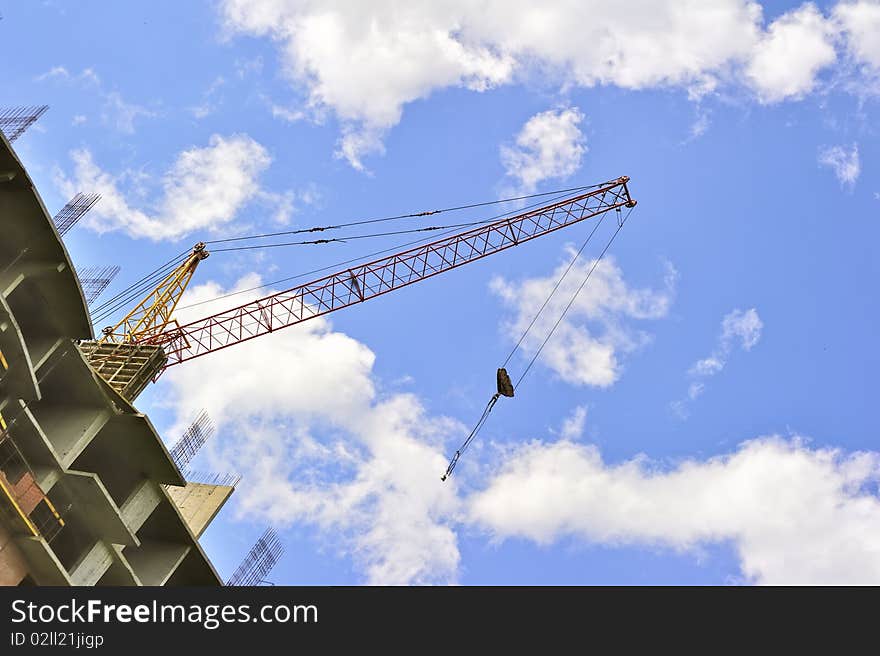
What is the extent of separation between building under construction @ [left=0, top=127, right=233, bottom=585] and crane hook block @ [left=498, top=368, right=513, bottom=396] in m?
15.8

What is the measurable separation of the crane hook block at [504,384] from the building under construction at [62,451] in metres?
15.8

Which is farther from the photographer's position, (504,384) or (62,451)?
(504,384)

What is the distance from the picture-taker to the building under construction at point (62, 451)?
901 inches

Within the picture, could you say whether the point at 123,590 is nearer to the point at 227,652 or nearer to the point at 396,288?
the point at 227,652

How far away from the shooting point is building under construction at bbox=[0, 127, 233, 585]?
2288cm

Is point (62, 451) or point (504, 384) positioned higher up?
point (504, 384)

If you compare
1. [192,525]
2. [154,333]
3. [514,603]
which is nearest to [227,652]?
[514,603]

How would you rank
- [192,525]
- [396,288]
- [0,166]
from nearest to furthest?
[0,166], [192,525], [396,288]

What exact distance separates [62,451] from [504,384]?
798 inches

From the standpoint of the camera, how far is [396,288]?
5138 cm

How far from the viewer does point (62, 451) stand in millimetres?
25156

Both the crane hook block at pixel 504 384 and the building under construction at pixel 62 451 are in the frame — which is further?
the crane hook block at pixel 504 384

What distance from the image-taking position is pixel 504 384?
39.2m

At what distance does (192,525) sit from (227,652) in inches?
788
